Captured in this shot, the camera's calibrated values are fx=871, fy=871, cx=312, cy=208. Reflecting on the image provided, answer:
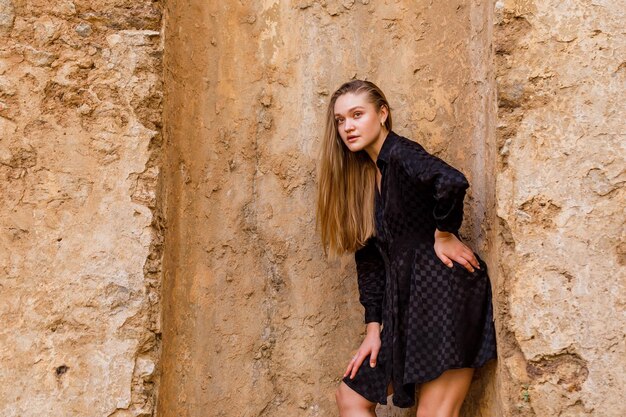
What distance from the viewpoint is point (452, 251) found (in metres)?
3.05

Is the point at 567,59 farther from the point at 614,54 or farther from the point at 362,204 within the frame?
the point at 362,204

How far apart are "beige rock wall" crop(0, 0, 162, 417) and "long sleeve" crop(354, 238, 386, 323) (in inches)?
30.4

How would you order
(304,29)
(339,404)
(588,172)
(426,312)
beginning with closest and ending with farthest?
(588,172) < (426,312) < (339,404) < (304,29)

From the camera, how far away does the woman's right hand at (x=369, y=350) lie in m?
3.23

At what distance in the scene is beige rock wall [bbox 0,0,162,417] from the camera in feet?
9.91

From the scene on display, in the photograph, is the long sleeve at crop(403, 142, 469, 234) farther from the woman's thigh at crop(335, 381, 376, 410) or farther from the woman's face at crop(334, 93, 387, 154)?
the woman's thigh at crop(335, 381, 376, 410)

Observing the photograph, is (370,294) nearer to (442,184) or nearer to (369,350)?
(369,350)

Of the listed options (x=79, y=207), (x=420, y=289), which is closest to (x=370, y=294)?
(x=420, y=289)

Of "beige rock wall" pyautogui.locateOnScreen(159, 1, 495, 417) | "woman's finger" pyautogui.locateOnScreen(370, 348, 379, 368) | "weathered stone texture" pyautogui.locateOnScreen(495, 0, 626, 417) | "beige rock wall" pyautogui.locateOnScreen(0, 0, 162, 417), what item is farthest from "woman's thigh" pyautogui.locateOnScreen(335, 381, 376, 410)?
"beige rock wall" pyautogui.locateOnScreen(0, 0, 162, 417)

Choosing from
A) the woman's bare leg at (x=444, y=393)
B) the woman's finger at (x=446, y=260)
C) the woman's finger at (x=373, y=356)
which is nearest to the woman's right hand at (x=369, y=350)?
the woman's finger at (x=373, y=356)

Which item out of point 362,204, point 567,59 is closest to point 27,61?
point 362,204

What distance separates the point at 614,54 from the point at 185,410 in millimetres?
2050

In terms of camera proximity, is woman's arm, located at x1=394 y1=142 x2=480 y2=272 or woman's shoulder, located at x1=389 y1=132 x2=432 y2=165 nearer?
woman's arm, located at x1=394 y1=142 x2=480 y2=272

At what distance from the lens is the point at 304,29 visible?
367cm
